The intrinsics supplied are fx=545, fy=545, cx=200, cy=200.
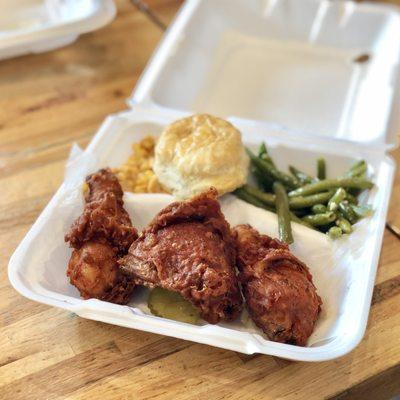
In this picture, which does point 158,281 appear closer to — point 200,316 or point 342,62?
point 200,316

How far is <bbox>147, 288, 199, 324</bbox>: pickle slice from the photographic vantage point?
1654 mm

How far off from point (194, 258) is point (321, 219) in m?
0.62

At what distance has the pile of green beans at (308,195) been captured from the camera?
2.01 m

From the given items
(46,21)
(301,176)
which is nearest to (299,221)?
(301,176)

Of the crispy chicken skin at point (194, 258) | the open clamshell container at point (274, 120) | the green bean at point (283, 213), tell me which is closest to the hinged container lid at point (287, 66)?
the open clamshell container at point (274, 120)

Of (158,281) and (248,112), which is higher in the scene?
(158,281)

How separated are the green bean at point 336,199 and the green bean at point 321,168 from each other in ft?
0.80

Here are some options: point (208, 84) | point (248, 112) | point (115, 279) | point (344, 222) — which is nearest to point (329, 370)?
point (344, 222)

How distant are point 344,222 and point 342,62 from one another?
1602 millimetres

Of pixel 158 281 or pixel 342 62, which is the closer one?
pixel 158 281

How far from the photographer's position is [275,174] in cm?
223

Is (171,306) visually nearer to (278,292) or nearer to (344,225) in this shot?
(278,292)

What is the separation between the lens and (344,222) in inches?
78.0

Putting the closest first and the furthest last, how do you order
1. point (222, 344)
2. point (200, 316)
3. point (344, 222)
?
point (222, 344)
point (200, 316)
point (344, 222)
